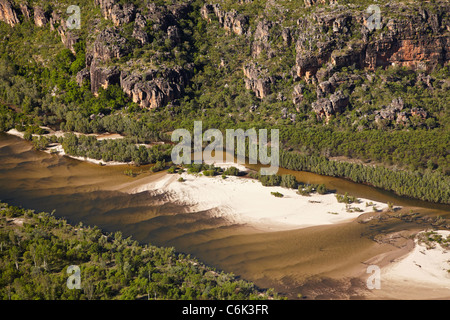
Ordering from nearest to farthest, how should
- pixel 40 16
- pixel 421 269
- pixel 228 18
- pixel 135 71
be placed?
1. pixel 421 269
2. pixel 135 71
3. pixel 228 18
4. pixel 40 16

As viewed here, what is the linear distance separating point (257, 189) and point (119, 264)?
117 ft

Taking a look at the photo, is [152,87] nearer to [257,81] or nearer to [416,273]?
[257,81]

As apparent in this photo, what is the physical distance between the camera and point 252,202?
74.0 metres

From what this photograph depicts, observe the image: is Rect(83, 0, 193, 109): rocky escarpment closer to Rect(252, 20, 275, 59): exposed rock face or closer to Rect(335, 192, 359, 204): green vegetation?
Rect(252, 20, 275, 59): exposed rock face

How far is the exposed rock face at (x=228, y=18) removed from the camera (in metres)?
126

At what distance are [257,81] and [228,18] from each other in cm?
2939

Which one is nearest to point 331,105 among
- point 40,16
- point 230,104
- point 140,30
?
point 230,104

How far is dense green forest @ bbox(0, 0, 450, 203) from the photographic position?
289ft

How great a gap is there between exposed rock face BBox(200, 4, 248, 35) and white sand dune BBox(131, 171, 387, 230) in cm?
6262

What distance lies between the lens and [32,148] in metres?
101

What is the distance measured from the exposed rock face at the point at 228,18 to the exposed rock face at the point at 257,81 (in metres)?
16.6

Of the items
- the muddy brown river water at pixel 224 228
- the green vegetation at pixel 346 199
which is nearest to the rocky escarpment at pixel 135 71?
the muddy brown river water at pixel 224 228

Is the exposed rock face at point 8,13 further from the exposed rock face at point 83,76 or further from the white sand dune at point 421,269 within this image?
the white sand dune at point 421,269

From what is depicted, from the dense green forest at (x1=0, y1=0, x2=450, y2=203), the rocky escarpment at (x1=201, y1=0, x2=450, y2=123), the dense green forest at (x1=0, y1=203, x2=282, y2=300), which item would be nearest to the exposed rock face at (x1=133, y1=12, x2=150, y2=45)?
the dense green forest at (x1=0, y1=0, x2=450, y2=203)
